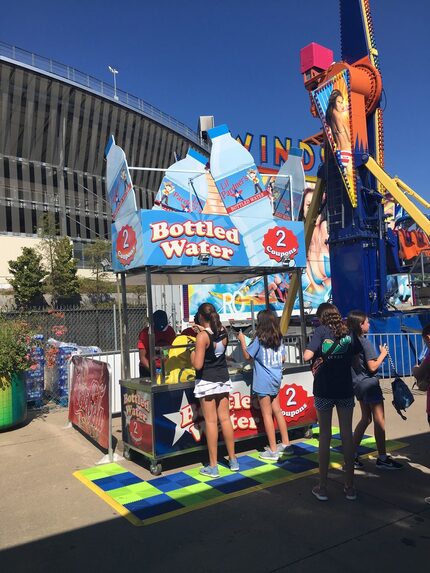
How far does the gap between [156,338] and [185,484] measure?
2137 millimetres

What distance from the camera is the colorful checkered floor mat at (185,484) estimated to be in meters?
4.37

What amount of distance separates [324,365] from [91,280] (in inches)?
1351

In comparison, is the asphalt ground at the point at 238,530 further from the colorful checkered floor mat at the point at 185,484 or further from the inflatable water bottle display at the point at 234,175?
the inflatable water bottle display at the point at 234,175

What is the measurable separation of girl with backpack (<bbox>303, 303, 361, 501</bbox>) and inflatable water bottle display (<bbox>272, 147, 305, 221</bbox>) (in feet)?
9.97

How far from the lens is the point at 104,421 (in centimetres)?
604

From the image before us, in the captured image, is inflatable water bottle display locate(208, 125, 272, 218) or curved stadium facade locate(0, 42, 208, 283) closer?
inflatable water bottle display locate(208, 125, 272, 218)

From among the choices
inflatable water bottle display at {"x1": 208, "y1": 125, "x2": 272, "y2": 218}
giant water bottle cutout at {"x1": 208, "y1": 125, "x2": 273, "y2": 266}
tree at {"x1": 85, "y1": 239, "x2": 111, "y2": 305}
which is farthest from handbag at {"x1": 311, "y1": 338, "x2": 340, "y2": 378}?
tree at {"x1": 85, "y1": 239, "x2": 111, "y2": 305}

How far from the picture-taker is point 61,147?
142 feet

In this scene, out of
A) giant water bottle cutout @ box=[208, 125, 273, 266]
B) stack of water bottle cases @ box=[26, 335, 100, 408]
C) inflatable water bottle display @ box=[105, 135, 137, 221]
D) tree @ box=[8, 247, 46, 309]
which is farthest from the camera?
tree @ box=[8, 247, 46, 309]

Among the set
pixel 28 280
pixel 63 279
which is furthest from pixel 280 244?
pixel 63 279

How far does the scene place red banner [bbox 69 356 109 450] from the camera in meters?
6.09

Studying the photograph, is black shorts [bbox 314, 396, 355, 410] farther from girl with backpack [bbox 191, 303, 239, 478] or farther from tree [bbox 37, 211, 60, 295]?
tree [bbox 37, 211, 60, 295]

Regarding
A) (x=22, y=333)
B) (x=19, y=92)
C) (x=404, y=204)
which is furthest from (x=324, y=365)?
(x=19, y=92)

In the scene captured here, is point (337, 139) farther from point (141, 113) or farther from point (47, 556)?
point (141, 113)
